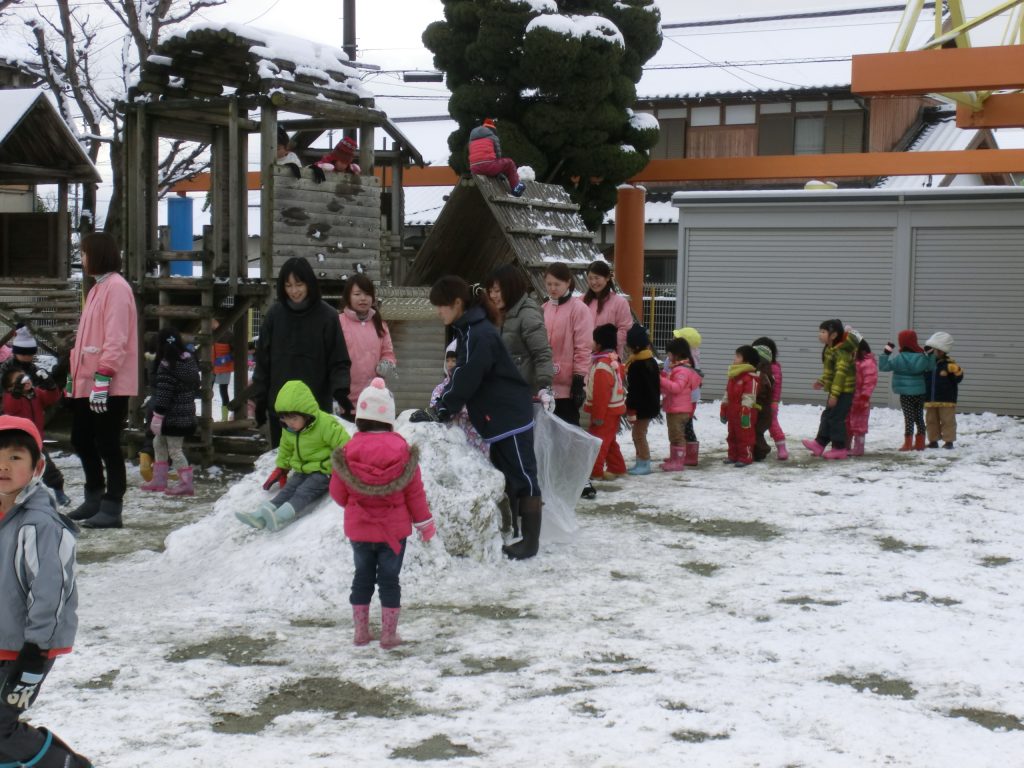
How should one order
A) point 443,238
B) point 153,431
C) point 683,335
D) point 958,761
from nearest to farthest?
point 958,761 → point 153,431 → point 683,335 → point 443,238

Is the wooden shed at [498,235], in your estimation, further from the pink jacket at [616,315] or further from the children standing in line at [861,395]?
the children standing in line at [861,395]

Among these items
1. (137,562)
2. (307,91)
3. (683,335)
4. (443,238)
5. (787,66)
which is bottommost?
(137,562)

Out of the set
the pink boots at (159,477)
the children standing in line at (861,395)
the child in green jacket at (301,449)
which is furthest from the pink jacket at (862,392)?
the pink boots at (159,477)

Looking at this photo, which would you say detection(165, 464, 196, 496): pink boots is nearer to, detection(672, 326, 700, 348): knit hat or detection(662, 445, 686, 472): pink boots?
detection(662, 445, 686, 472): pink boots

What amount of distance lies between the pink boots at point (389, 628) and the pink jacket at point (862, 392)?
724 centimetres

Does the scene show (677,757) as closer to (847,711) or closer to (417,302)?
(847,711)

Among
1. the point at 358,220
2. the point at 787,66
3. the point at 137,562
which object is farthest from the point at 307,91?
the point at 787,66

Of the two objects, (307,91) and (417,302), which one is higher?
(307,91)

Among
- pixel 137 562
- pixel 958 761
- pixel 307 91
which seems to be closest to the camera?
pixel 958 761

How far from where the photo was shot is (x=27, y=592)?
3.40 meters

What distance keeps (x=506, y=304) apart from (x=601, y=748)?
13.3 feet

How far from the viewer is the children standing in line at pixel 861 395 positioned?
11.4m

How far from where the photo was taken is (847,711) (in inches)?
173

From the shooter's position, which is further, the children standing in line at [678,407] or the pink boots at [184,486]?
the children standing in line at [678,407]
